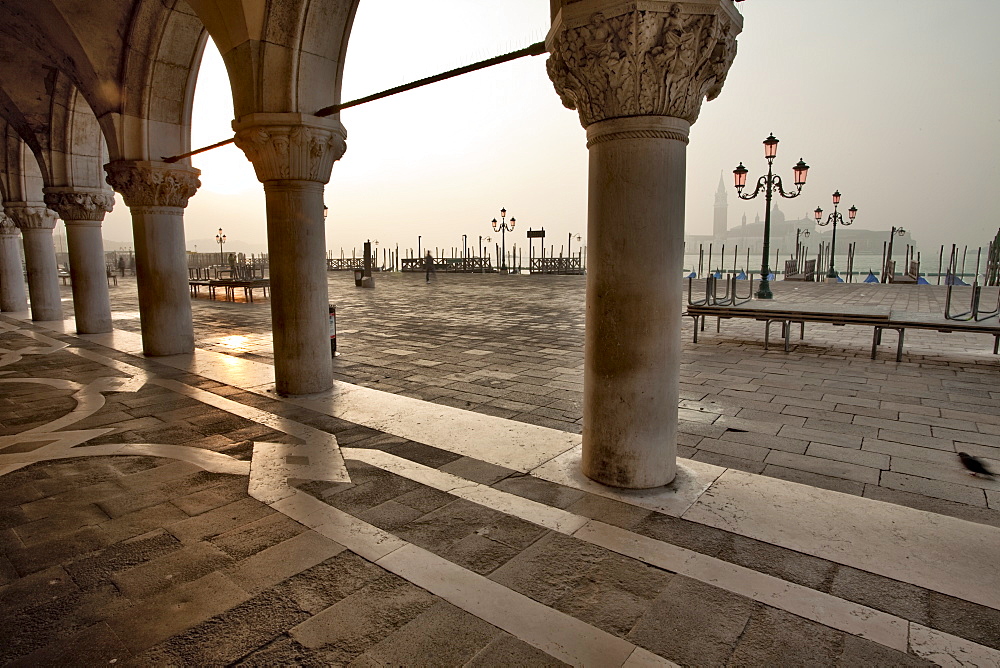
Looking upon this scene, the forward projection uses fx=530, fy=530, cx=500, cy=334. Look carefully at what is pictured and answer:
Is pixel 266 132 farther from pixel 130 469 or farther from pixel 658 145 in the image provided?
pixel 658 145

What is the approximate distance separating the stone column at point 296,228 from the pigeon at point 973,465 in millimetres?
5219

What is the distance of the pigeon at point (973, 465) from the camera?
3.33 m

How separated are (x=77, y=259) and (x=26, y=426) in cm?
625

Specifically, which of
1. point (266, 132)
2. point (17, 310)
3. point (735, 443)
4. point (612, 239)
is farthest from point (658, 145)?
point (17, 310)

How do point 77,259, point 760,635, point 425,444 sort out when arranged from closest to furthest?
point 760,635 < point 425,444 < point 77,259

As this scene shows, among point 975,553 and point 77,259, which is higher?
point 77,259

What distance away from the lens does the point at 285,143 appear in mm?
4930

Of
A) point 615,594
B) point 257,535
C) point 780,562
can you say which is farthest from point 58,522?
point 780,562

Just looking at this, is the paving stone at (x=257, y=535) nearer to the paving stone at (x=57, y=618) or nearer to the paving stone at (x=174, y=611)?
the paving stone at (x=174, y=611)

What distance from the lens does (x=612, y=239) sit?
2.98 m

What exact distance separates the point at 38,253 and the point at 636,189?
42.9ft

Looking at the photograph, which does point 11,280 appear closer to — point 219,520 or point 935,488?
point 219,520

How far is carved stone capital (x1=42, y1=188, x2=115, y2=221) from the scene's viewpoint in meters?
9.09

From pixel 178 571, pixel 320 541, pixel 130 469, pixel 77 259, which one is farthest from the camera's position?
pixel 77 259
